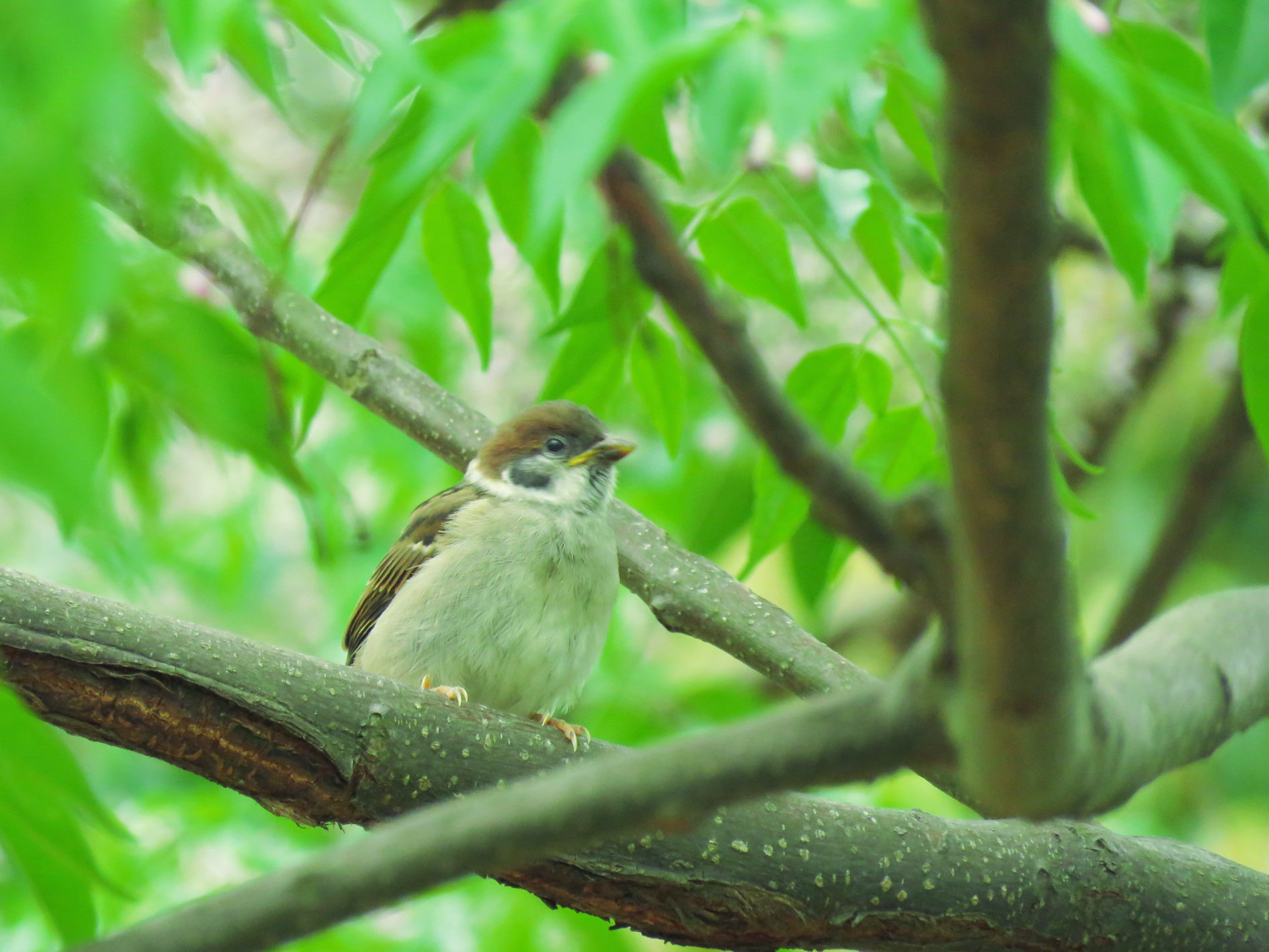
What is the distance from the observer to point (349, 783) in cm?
232

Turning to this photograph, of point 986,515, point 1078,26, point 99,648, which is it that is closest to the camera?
point 986,515

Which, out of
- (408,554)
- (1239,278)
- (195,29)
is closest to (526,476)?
(408,554)

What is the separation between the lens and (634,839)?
2.36 meters

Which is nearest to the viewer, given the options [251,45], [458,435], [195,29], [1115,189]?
[195,29]

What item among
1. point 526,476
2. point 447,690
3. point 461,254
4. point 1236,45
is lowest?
point 447,690

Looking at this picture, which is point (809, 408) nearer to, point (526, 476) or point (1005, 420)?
point (1005, 420)

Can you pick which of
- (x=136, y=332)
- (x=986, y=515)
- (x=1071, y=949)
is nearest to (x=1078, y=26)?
(x=986, y=515)

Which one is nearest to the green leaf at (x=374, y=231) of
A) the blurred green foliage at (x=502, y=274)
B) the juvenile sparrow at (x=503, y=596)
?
the blurred green foliage at (x=502, y=274)

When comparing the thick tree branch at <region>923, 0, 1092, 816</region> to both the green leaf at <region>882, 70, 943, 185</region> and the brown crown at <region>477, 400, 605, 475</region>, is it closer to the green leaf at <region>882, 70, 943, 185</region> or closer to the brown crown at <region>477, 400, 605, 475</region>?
the green leaf at <region>882, 70, 943, 185</region>

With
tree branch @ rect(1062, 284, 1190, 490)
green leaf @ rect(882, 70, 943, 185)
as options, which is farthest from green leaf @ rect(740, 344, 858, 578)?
tree branch @ rect(1062, 284, 1190, 490)

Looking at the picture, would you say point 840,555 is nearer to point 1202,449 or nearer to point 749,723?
point 749,723

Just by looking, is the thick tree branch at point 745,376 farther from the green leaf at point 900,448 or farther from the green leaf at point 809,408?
the green leaf at point 900,448

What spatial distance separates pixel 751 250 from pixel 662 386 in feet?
1.15

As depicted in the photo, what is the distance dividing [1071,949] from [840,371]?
133cm
